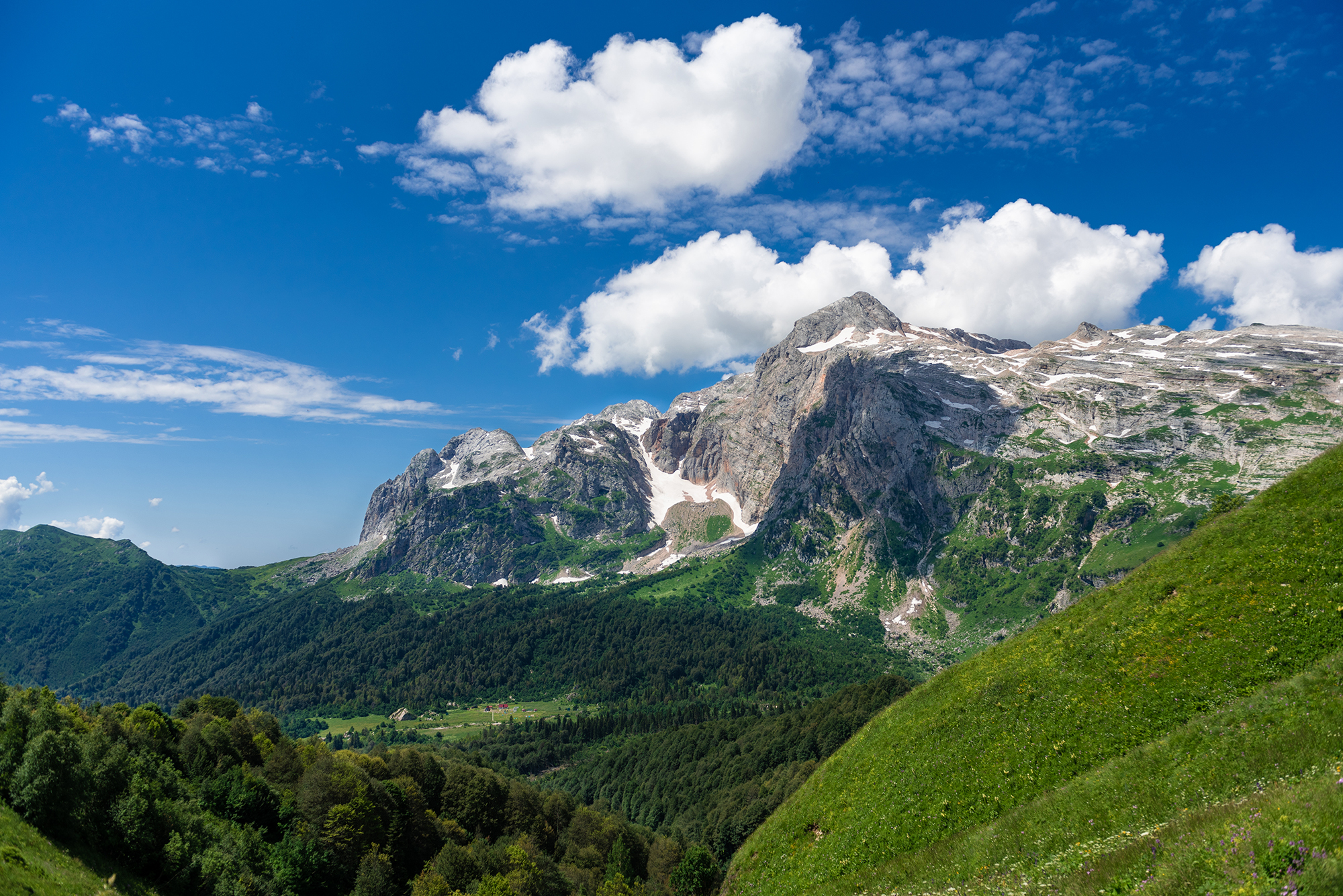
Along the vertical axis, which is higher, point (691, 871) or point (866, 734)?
point (866, 734)

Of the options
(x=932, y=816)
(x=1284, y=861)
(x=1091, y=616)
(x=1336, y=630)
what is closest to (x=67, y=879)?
(x=932, y=816)

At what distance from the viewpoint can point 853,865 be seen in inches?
1457

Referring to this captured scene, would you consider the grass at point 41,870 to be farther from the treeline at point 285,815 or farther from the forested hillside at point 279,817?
the treeline at point 285,815

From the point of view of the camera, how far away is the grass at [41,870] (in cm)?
2809

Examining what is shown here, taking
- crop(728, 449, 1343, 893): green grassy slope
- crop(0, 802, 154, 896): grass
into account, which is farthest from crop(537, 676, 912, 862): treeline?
crop(0, 802, 154, 896): grass

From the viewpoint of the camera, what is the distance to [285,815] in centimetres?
6088

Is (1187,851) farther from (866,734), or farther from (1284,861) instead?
→ (866,734)

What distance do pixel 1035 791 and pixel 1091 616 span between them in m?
15.4

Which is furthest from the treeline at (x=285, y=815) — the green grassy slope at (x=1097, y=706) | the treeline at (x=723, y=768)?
the green grassy slope at (x=1097, y=706)

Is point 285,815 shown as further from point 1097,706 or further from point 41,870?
point 1097,706

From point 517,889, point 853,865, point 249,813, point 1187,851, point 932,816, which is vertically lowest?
point 517,889

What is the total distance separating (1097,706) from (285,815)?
73924 mm

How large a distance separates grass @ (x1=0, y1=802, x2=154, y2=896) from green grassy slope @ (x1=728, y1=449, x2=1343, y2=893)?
1570 inches

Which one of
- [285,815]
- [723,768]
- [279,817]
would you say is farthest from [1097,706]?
[723,768]
